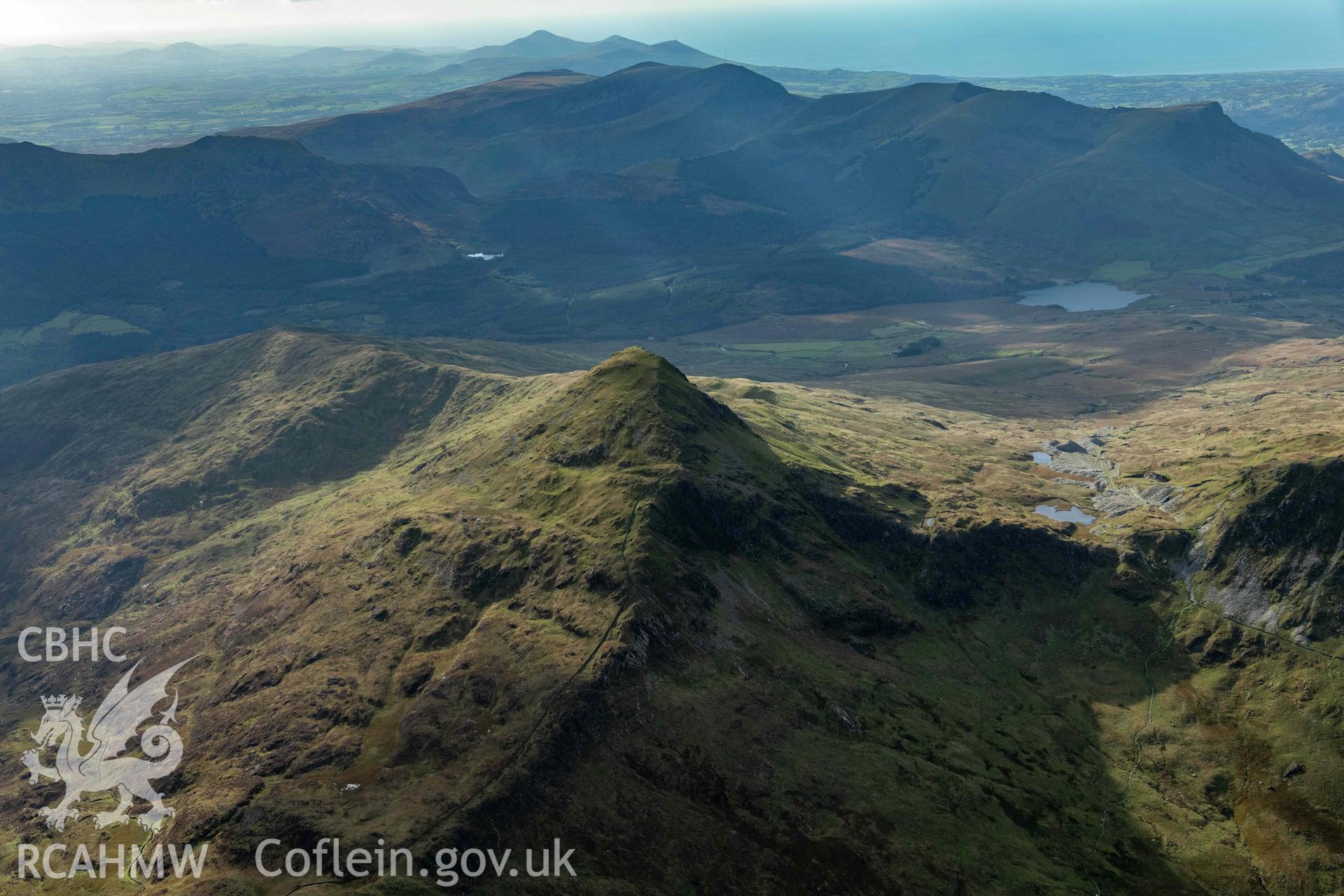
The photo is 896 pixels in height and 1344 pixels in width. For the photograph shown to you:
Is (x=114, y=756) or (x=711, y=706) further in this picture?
(x=114, y=756)

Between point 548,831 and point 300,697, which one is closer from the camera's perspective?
point 548,831

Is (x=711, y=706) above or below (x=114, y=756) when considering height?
above

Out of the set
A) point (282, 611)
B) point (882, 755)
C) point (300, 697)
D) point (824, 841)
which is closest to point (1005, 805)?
point (882, 755)

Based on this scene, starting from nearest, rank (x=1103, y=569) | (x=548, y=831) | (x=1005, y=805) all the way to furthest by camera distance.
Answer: (x=548, y=831) → (x=1005, y=805) → (x=1103, y=569)

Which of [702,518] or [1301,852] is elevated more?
[702,518]

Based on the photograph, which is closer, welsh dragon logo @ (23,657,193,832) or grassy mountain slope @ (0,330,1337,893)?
grassy mountain slope @ (0,330,1337,893)

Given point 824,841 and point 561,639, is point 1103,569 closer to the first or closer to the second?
point 824,841

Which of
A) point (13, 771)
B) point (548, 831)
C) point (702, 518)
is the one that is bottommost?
point (13, 771)

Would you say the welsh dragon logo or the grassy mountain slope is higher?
the grassy mountain slope
